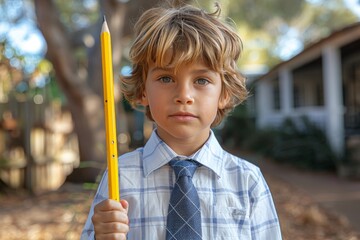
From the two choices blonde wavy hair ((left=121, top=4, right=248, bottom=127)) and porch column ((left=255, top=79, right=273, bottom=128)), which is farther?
porch column ((left=255, top=79, right=273, bottom=128))

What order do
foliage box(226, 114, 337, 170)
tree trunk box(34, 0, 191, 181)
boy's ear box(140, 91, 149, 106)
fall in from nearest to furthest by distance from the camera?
boy's ear box(140, 91, 149, 106) → tree trunk box(34, 0, 191, 181) → foliage box(226, 114, 337, 170)

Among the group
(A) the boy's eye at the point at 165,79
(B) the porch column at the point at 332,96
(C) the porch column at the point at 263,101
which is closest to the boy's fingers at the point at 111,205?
(A) the boy's eye at the point at 165,79

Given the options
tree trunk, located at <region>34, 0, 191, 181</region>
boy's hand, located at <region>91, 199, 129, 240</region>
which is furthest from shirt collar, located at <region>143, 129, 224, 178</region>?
tree trunk, located at <region>34, 0, 191, 181</region>

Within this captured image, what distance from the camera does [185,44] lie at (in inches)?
49.9

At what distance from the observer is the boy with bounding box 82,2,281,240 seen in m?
1.25

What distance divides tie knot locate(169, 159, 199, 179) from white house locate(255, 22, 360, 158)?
26.7 ft

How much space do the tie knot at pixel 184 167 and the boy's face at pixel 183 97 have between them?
2.6 inches

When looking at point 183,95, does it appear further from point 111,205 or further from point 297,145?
point 297,145

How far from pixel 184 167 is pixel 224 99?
0.27 meters

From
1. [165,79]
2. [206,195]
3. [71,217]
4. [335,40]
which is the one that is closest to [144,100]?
[165,79]

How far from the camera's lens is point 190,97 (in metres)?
1.23

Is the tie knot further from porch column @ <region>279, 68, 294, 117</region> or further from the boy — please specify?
porch column @ <region>279, 68, 294, 117</region>

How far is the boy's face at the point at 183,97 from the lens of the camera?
124 centimetres

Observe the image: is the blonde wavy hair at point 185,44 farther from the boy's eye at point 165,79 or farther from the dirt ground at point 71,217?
the dirt ground at point 71,217
